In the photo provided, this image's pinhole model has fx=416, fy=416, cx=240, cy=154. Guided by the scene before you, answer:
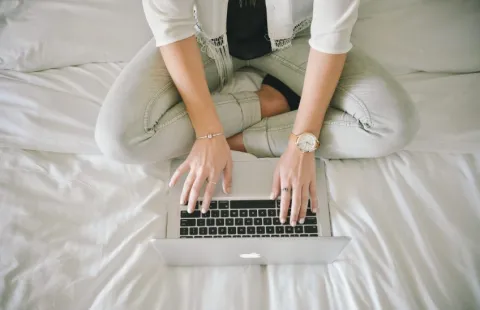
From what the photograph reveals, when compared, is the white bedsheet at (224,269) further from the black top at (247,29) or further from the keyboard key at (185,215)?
the black top at (247,29)

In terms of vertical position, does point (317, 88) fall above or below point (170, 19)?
below

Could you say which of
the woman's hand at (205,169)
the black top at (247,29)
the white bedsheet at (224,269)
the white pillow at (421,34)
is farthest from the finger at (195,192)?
the white pillow at (421,34)

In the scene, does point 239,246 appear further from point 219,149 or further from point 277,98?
point 277,98

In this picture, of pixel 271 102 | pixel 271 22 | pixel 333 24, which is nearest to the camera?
pixel 333 24

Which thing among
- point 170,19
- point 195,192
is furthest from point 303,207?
point 170,19

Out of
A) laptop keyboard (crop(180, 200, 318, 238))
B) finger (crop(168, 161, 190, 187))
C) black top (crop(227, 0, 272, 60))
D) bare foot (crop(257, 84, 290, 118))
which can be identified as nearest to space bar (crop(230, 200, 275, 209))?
laptop keyboard (crop(180, 200, 318, 238))

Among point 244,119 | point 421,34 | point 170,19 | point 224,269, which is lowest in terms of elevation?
point 224,269

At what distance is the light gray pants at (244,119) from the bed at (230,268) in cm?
8

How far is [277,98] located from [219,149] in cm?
25

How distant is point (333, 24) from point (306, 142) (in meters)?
0.25

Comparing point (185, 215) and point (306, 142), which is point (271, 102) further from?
point (185, 215)

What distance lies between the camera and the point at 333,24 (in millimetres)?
840

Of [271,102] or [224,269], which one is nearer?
[224,269]

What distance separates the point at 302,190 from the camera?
90 cm
